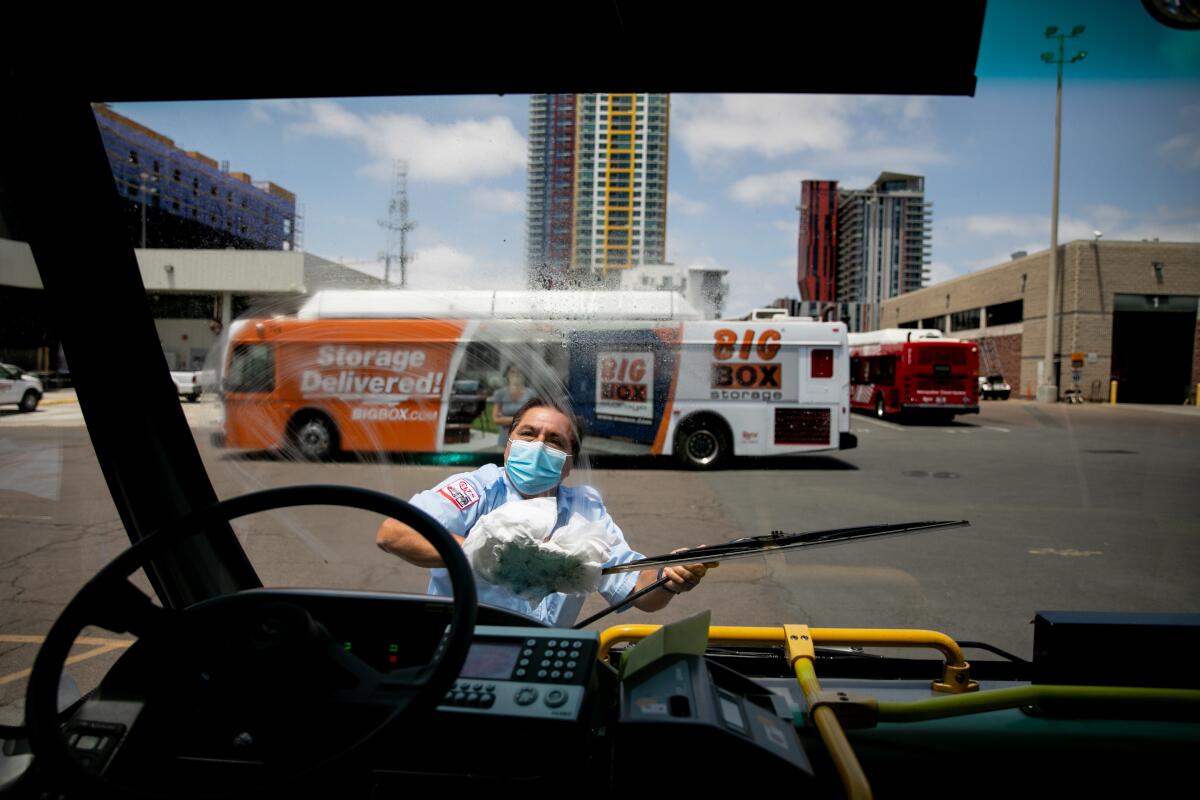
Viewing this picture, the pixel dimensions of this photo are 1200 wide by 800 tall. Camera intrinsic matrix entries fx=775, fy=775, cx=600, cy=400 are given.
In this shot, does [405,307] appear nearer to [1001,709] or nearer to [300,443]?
[300,443]

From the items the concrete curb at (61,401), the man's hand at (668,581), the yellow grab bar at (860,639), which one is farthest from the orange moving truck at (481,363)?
the yellow grab bar at (860,639)

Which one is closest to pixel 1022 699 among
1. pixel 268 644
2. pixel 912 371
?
pixel 268 644

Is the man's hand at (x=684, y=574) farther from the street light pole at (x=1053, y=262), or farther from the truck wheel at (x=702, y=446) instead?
the truck wheel at (x=702, y=446)

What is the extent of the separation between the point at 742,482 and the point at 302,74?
5423 mm

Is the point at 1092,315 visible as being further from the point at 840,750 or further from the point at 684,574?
the point at 840,750

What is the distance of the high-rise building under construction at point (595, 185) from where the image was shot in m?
1.76

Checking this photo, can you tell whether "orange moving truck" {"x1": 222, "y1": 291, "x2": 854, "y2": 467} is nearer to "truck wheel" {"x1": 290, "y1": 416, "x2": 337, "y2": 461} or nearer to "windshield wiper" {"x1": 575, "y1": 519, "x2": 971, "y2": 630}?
"truck wheel" {"x1": 290, "y1": 416, "x2": 337, "y2": 461}

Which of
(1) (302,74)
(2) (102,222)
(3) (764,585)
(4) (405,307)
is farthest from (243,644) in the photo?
(3) (764,585)

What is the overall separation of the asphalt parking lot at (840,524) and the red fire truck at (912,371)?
23 centimetres

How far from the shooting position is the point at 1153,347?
2.44 m

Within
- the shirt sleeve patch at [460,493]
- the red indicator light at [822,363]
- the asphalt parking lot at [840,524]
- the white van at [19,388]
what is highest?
the red indicator light at [822,363]

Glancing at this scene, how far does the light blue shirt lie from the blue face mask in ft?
0.12

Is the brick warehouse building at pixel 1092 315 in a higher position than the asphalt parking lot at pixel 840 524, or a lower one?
higher

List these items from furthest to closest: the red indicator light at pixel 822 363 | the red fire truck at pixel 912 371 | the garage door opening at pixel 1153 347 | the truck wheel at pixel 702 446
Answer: the truck wheel at pixel 702 446
the red indicator light at pixel 822 363
the red fire truck at pixel 912 371
the garage door opening at pixel 1153 347
